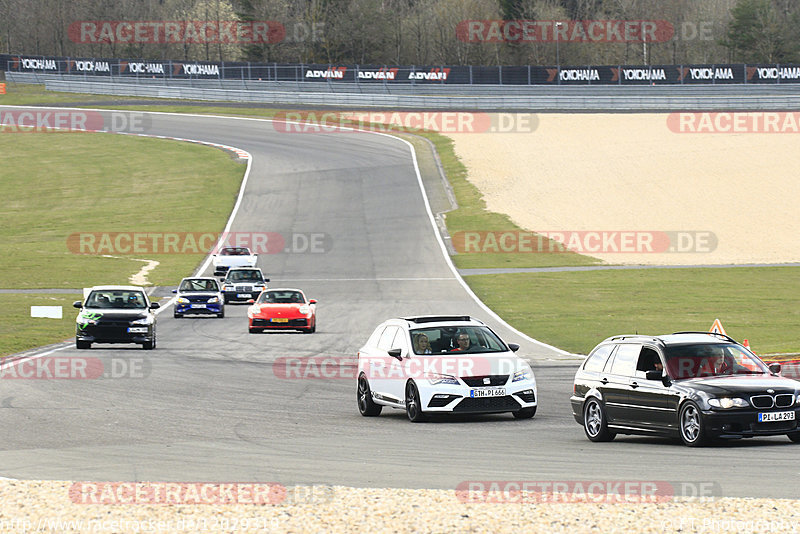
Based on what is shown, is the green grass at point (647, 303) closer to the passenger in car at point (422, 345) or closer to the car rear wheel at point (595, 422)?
the passenger in car at point (422, 345)

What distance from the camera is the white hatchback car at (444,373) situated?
15617 mm

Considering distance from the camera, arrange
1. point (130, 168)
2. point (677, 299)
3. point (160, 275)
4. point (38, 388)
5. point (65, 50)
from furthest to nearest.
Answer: point (65, 50) < point (130, 168) < point (160, 275) < point (677, 299) < point (38, 388)

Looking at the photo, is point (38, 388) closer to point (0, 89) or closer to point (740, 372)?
point (740, 372)

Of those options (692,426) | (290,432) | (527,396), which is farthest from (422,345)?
(692,426)

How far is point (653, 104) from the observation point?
83.3m

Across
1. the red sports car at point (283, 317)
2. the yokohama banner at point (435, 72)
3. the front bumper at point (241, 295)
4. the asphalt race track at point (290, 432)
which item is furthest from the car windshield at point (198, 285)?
the yokohama banner at point (435, 72)

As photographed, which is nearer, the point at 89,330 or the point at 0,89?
the point at 89,330

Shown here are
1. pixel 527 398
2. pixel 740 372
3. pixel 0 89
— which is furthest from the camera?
pixel 0 89

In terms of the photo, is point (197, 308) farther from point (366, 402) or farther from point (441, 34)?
point (441, 34)

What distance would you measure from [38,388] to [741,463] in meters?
12.1

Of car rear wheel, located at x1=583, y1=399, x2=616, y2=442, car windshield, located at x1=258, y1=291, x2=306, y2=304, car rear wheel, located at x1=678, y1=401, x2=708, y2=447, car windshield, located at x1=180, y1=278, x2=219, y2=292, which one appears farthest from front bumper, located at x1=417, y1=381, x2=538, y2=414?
car windshield, located at x1=180, y1=278, x2=219, y2=292

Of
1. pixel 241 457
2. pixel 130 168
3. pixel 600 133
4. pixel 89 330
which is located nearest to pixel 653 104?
pixel 600 133

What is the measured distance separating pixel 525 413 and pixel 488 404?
597 millimetres

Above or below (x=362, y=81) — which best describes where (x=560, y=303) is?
below
